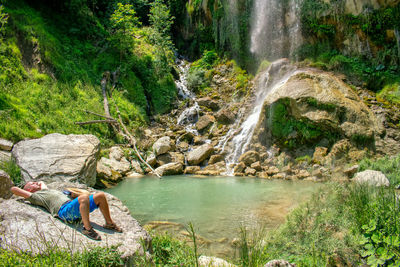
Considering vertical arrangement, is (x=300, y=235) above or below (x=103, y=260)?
below

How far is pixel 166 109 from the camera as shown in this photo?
17516 mm

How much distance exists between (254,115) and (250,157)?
11.2 ft

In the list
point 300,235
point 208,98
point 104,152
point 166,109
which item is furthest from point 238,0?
point 300,235

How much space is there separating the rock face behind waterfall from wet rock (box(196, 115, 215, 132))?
358 cm

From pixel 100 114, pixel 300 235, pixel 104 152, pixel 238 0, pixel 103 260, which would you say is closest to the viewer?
pixel 103 260

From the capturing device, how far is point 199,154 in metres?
12.3

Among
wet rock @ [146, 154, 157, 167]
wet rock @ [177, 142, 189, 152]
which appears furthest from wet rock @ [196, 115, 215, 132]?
wet rock @ [146, 154, 157, 167]

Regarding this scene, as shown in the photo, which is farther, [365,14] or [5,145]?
[365,14]

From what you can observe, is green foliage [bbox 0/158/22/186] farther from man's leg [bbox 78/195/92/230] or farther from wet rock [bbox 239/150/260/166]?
wet rock [bbox 239/150/260/166]

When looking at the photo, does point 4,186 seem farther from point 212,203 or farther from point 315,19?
point 315,19

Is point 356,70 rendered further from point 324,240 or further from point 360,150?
point 324,240

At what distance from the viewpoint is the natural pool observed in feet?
16.1

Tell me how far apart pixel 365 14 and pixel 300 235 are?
1453cm

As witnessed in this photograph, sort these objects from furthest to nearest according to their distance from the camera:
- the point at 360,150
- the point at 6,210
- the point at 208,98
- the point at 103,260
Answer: the point at 208,98
the point at 360,150
the point at 6,210
the point at 103,260
